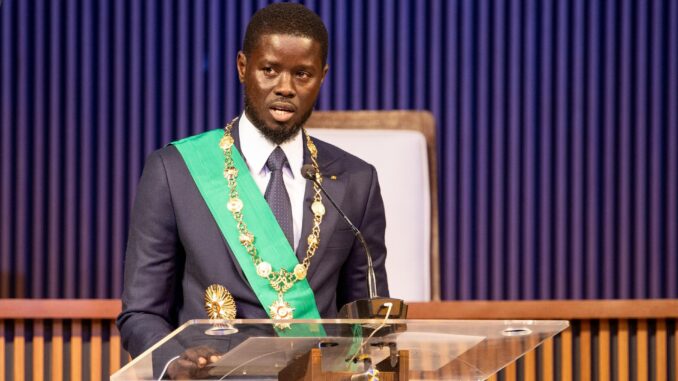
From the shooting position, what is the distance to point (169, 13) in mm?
3703

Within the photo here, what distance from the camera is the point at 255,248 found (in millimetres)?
1988

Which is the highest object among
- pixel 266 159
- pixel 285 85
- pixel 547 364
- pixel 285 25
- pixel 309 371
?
pixel 285 25

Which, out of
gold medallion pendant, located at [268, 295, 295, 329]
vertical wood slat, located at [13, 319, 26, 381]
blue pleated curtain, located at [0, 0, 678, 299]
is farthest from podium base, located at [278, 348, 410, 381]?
blue pleated curtain, located at [0, 0, 678, 299]

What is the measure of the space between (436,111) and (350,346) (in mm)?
2334

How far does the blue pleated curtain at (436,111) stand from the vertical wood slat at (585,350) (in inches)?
45.4

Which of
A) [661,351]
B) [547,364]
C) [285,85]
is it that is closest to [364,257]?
[285,85]

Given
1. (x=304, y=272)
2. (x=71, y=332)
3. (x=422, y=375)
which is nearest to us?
(x=422, y=375)

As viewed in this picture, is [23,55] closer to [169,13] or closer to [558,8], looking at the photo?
[169,13]

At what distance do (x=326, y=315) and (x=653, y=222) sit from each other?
1997 millimetres

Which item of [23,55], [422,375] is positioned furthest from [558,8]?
[422,375]

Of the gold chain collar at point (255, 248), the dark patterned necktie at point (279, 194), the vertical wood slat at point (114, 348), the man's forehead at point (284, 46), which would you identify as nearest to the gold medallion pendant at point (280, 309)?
the gold chain collar at point (255, 248)

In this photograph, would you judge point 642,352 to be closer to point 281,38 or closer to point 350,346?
point 281,38

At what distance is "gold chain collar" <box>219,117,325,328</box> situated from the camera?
197 cm

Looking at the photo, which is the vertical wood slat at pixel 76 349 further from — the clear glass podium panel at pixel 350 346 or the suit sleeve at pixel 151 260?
the clear glass podium panel at pixel 350 346
